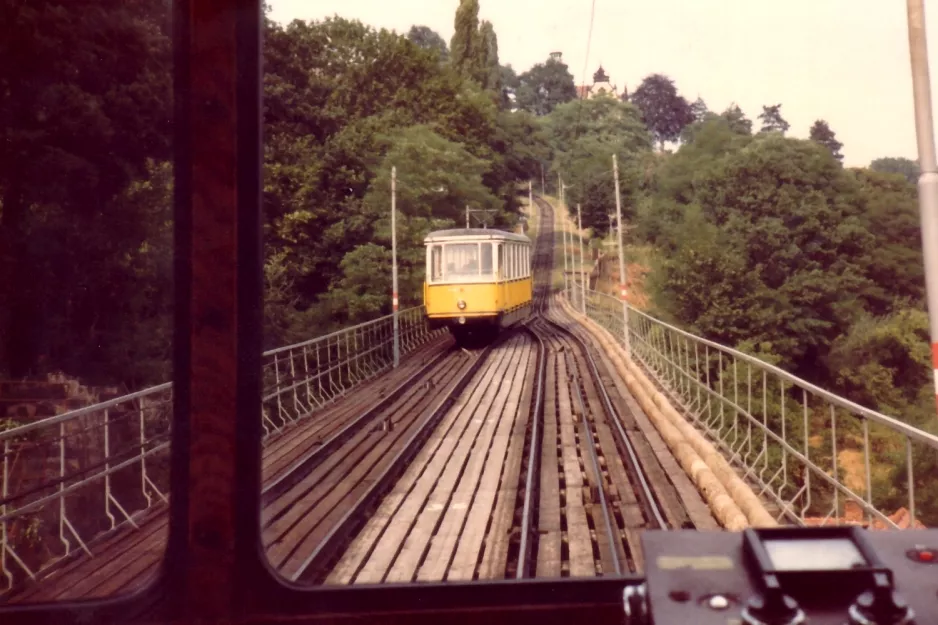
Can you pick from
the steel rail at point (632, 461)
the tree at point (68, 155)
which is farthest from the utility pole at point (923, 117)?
the steel rail at point (632, 461)

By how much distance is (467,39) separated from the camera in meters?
2.18

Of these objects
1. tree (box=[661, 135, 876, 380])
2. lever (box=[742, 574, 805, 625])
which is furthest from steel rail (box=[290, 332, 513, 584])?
tree (box=[661, 135, 876, 380])

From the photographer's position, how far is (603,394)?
1051cm

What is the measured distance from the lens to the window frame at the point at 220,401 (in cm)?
140

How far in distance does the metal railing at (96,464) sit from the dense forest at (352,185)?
0.12 meters

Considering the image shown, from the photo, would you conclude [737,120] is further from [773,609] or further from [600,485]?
[600,485]

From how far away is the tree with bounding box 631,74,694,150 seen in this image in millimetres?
2068

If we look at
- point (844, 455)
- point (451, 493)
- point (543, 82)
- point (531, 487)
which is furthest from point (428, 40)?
point (531, 487)

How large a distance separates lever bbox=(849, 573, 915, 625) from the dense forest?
93cm

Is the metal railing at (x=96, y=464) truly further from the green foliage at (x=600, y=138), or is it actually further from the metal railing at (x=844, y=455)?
the metal railing at (x=844, y=455)

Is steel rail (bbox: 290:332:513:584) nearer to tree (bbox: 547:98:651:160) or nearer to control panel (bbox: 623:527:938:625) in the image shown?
control panel (bbox: 623:527:938:625)

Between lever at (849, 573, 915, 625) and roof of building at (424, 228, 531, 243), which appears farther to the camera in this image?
roof of building at (424, 228, 531, 243)

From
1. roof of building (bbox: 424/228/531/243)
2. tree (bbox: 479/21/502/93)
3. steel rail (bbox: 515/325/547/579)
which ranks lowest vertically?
steel rail (bbox: 515/325/547/579)

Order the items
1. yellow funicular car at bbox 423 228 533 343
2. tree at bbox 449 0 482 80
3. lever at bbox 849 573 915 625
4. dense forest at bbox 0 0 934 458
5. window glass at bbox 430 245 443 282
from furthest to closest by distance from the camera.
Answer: window glass at bbox 430 245 443 282 < yellow funicular car at bbox 423 228 533 343 < tree at bbox 449 0 482 80 < dense forest at bbox 0 0 934 458 < lever at bbox 849 573 915 625
